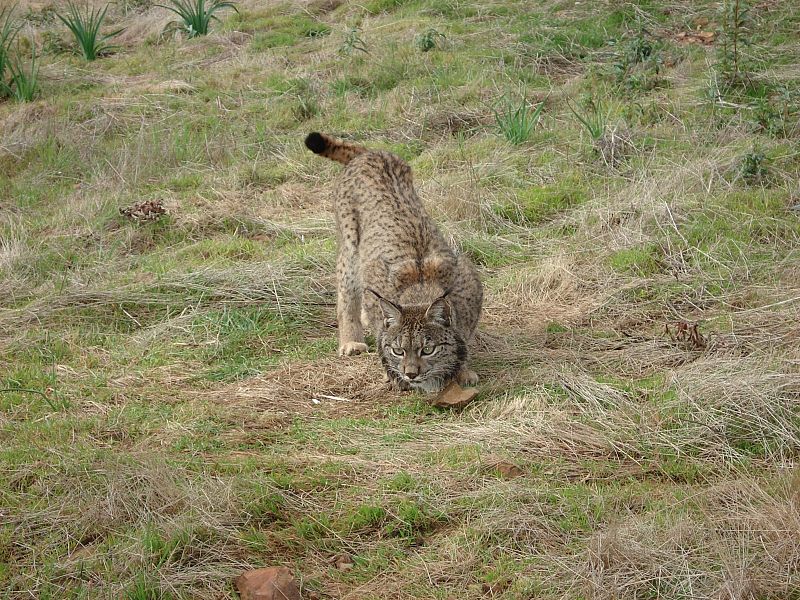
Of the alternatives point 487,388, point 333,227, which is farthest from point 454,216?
point 487,388

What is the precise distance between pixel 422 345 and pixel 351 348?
0.83 m

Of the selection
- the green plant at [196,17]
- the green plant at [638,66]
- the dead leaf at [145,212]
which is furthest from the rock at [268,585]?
the green plant at [196,17]

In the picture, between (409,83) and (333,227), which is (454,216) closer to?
(333,227)

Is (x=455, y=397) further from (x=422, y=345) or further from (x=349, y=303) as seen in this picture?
(x=349, y=303)

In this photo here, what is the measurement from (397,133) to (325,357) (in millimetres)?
3639

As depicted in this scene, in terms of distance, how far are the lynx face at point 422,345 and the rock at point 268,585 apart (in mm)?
1770

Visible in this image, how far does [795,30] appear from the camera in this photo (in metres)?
9.84

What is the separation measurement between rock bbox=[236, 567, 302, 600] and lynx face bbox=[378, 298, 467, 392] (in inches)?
69.7

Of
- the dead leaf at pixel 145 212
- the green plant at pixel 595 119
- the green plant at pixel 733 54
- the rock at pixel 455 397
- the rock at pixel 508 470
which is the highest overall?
the green plant at pixel 733 54

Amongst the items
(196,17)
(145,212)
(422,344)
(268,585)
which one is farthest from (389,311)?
(196,17)

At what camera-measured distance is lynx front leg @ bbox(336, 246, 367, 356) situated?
6.32 metres

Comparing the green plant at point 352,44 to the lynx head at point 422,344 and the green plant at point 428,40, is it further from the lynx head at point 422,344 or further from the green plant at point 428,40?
the lynx head at point 422,344

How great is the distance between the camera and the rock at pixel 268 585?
12.2 ft

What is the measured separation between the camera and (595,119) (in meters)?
8.48
